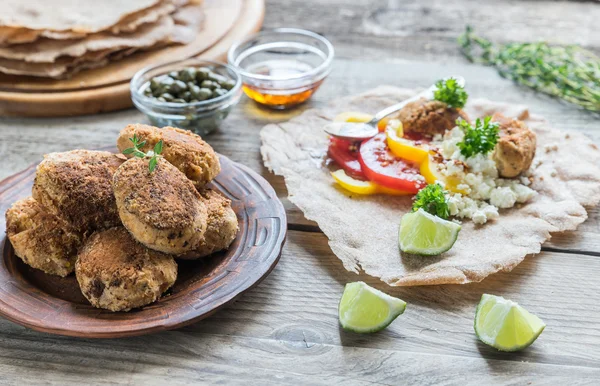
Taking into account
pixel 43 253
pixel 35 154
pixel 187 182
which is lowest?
pixel 35 154

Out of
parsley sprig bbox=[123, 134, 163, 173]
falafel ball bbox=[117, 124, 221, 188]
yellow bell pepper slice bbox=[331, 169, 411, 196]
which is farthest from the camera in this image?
yellow bell pepper slice bbox=[331, 169, 411, 196]

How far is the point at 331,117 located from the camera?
431cm

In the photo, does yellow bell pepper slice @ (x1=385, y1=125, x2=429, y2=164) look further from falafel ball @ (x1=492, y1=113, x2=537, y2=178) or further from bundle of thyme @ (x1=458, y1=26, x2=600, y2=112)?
bundle of thyme @ (x1=458, y1=26, x2=600, y2=112)

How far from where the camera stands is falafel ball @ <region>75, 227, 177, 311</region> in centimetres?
257

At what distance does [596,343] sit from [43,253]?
2.34m

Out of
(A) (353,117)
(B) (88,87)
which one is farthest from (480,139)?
(B) (88,87)

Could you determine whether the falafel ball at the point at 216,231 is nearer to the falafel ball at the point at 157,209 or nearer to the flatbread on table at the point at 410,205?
the falafel ball at the point at 157,209

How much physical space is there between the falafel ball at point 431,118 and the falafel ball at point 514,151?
1.06ft

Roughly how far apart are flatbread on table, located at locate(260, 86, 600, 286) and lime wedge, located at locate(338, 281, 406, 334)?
0.83 feet

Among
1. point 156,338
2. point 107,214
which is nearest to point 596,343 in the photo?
point 156,338

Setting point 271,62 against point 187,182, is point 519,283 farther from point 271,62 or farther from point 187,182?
point 271,62

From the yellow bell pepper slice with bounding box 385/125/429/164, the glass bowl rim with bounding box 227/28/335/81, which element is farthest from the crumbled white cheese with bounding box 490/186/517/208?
the glass bowl rim with bounding box 227/28/335/81

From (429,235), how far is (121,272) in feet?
4.55

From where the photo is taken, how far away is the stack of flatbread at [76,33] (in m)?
4.47
